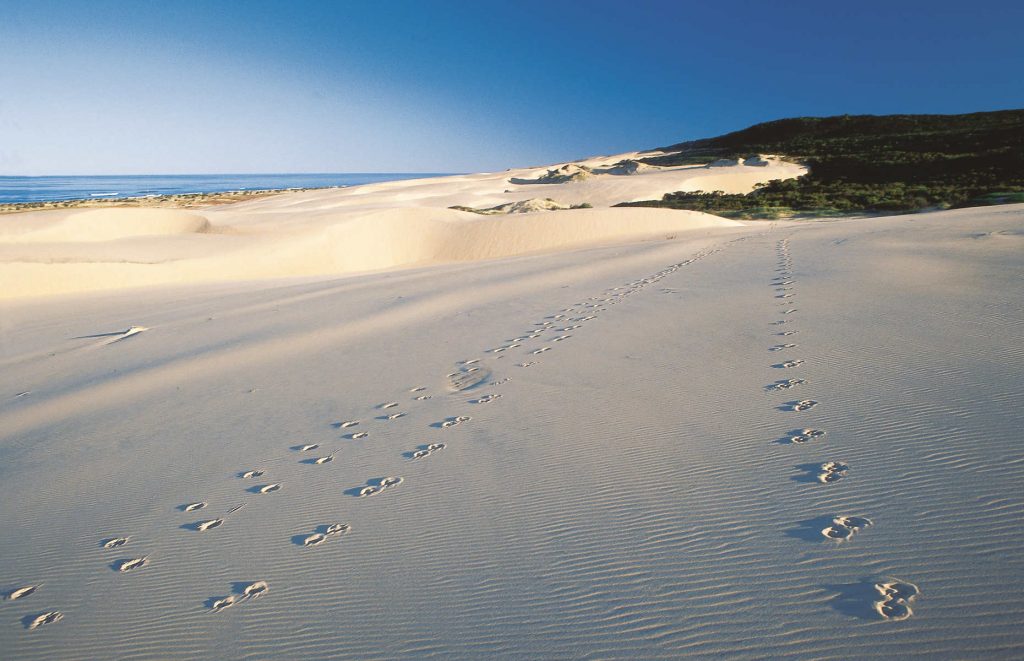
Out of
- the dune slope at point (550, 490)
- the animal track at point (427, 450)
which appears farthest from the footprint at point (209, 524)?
the animal track at point (427, 450)

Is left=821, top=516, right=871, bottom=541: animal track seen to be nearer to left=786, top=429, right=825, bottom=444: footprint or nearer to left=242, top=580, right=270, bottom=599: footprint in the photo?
left=786, top=429, right=825, bottom=444: footprint

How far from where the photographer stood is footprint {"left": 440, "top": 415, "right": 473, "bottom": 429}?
454cm

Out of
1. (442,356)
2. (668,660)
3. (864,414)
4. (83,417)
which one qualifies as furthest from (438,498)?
(83,417)

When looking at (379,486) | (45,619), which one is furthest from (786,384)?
(45,619)

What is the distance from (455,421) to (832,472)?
2539mm

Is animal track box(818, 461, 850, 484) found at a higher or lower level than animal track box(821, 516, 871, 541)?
higher

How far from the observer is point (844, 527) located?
2701mm

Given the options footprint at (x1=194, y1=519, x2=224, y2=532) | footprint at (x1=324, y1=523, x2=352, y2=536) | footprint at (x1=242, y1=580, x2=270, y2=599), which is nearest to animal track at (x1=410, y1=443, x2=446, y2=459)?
footprint at (x1=324, y1=523, x2=352, y2=536)

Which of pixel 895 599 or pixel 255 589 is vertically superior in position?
pixel 895 599

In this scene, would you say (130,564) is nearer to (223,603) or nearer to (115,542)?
(115,542)

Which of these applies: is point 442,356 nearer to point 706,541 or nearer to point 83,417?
point 83,417

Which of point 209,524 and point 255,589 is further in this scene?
point 209,524

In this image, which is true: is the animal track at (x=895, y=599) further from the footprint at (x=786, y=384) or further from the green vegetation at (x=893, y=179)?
the green vegetation at (x=893, y=179)

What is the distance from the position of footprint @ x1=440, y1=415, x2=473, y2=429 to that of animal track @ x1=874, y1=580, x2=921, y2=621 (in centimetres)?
288
